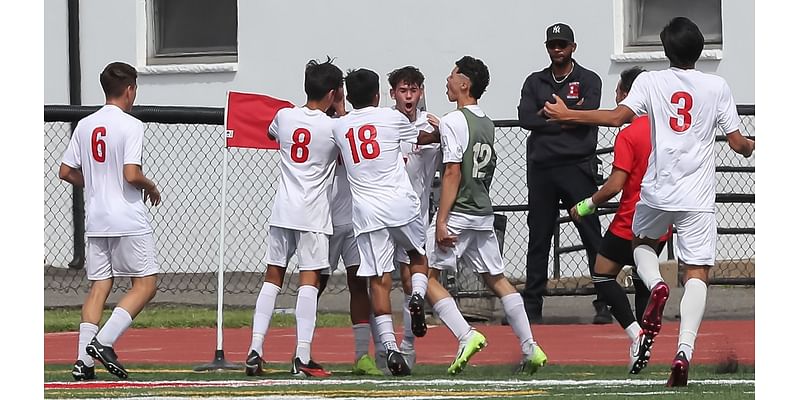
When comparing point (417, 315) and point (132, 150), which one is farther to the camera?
point (132, 150)

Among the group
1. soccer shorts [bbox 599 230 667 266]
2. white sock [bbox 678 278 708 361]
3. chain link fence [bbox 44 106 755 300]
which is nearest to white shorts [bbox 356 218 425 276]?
soccer shorts [bbox 599 230 667 266]

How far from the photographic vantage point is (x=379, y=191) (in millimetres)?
10281

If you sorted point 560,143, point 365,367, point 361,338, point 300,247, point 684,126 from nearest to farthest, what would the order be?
point 684,126
point 365,367
point 300,247
point 361,338
point 560,143

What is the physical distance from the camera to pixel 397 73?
10.8 m

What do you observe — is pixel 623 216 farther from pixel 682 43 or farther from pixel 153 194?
pixel 153 194

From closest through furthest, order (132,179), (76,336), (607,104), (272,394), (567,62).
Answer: (272,394) → (132,179) → (567,62) → (76,336) → (607,104)

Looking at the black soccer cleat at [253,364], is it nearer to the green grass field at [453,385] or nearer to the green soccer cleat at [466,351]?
the green grass field at [453,385]

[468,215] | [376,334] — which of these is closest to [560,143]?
[468,215]

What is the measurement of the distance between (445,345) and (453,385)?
3321 mm

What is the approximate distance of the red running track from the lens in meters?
11.4

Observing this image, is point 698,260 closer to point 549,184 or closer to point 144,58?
point 549,184

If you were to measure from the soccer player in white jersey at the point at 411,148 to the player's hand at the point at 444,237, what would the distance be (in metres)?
0.25

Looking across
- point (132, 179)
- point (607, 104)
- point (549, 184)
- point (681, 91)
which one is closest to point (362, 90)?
point (132, 179)

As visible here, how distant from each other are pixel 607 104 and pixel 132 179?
257 inches
